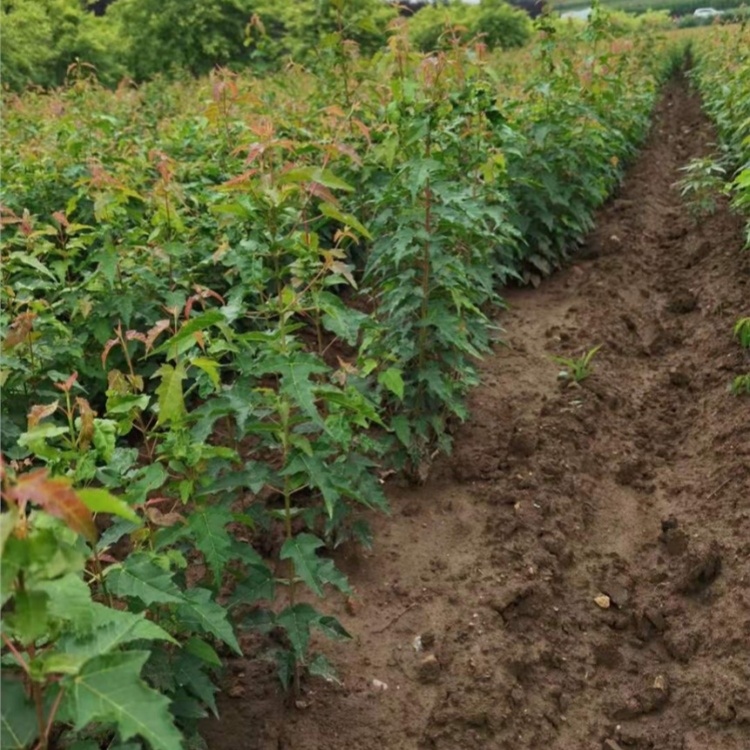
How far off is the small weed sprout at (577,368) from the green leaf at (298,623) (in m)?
2.54

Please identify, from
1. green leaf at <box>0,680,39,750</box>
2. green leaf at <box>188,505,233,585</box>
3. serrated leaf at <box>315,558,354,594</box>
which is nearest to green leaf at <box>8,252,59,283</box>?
green leaf at <box>188,505,233,585</box>

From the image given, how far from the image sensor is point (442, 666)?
9.16 ft

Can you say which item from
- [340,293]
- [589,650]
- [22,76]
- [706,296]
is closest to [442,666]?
[589,650]

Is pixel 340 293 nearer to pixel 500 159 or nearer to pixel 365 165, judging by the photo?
pixel 365 165

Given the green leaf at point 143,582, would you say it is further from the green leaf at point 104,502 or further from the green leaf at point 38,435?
the green leaf at point 104,502

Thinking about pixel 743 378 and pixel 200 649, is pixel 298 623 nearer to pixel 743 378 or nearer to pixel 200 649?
pixel 200 649

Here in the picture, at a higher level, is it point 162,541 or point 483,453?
point 162,541

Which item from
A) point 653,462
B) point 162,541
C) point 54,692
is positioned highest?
point 54,692

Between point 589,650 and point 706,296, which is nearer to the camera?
point 589,650

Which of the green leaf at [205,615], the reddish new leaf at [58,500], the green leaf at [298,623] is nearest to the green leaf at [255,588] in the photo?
the green leaf at [298,623]

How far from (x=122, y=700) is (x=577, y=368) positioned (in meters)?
3.57

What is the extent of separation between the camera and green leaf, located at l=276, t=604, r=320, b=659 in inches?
92.4

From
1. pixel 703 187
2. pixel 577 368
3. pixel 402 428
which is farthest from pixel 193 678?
pixel 703 187

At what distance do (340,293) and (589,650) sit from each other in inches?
125
